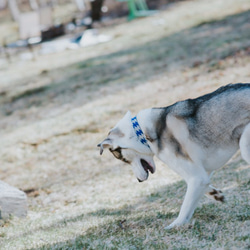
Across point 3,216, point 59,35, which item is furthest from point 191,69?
point 59,35

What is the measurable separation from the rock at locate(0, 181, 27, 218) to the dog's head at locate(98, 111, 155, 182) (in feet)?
6.29

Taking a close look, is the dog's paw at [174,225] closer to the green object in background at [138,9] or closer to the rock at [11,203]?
the rock at [11,203]

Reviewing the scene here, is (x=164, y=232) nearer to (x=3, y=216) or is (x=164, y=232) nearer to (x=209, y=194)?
(x=209, y=194)

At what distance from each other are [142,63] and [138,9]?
31.9ft

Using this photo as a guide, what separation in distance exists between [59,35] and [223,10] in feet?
26.2

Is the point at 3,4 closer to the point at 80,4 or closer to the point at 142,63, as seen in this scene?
the point at 80,4

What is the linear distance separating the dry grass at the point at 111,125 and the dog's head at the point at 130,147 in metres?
0.66

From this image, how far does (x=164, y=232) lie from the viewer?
4754 millimetres

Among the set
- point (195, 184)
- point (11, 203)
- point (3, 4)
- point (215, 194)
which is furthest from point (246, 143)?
point (3, 4)

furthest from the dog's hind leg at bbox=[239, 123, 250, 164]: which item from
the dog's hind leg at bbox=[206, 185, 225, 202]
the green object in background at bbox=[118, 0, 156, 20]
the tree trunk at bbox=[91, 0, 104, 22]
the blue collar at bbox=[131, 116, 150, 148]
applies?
the tree trunk at bbox=[91, 0, 104, 22]

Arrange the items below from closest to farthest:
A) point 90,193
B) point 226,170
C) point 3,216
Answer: point 3,216, point 226,170, point 90,193

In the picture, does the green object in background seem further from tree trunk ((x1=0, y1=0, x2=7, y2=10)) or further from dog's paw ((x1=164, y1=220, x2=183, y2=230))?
tree trunk ((x1=0, y1=0, x2=7, y2=10))

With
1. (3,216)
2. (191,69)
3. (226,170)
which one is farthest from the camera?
(191,69)

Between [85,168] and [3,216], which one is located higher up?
[3,216]
